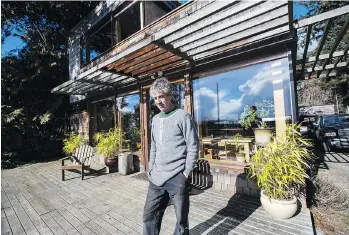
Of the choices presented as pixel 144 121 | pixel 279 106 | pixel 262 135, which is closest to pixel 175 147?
pixel 279 106

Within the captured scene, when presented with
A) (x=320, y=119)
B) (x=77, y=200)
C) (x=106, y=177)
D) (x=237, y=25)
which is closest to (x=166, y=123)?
(x=237, y=25)

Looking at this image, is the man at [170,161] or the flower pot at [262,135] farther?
the flower pot at [262,135]

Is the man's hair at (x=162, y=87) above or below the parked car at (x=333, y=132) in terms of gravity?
above

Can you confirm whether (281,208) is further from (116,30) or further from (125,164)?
(116,30)

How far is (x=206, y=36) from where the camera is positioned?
3.31 m

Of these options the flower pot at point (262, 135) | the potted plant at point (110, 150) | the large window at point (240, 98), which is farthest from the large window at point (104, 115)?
the flower pot at point (262, 135)

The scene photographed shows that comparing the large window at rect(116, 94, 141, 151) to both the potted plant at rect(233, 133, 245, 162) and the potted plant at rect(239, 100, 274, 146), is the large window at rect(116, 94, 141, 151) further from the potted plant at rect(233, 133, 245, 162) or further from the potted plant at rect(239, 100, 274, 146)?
the potted plant at rect(239, 100, 274, 146)

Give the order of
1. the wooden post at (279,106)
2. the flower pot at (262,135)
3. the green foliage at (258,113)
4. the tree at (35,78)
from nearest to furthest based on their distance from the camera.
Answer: the wooden post at (279,106) → the flower pot at (262,135) → the green foliage at (258,113) → the tree at (35,78)

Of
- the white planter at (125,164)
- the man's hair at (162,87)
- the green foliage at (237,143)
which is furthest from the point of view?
the white planter at (125,164)

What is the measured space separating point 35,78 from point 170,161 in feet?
32.1

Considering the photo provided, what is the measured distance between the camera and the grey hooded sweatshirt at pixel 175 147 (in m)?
1.78

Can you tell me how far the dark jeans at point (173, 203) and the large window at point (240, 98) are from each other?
2683 mm

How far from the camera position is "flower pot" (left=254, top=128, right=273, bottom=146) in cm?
390

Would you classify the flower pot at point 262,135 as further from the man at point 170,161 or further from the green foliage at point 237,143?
the man at point 170,161
